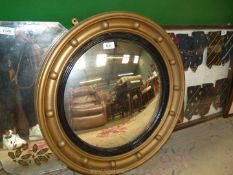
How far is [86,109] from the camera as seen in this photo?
70 cm

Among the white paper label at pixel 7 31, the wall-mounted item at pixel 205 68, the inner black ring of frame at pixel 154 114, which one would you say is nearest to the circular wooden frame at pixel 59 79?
the inner black ring of frame at pixel 154 114

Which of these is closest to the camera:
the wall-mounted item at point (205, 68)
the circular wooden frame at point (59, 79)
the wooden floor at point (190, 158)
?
the circular wooden frame at point (59, 79)

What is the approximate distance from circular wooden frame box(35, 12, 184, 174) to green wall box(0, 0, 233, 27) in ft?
0.46

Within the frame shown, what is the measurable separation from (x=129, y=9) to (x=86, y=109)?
0.38 metres

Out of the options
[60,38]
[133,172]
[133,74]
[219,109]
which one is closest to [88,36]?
[60,38]

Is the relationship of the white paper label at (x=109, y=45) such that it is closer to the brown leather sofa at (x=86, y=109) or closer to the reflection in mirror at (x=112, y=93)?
the reflection in mirror at (x=112, y=93)

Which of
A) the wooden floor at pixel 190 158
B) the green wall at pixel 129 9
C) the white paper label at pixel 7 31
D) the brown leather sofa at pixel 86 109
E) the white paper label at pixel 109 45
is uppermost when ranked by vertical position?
the green wall at pixel 129 9

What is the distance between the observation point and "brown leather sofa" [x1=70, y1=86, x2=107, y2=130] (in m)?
0.68

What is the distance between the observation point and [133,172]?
835 millimetres

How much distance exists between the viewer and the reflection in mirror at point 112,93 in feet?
2.22

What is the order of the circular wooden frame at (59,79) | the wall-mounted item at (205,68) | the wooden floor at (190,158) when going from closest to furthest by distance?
1. the circular wooden frame at (59,79)
2. the wooden floor at (190,158)
3. the wall-mounted item at (205,68)

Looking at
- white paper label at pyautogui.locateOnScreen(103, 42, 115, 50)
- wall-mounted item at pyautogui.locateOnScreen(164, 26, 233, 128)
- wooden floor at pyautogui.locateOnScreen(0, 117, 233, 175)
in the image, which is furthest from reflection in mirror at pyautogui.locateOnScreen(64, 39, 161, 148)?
wall-mounted item at pyautogui.locateOnScreen(164, 26, 233, 128)

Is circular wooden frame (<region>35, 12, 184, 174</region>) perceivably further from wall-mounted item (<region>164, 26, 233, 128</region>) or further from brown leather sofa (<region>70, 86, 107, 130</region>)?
wall-mounted item (<region>164, 26, 233, 128</region>)

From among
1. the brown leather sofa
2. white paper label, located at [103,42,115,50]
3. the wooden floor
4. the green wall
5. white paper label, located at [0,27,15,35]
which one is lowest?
the wooden floor
